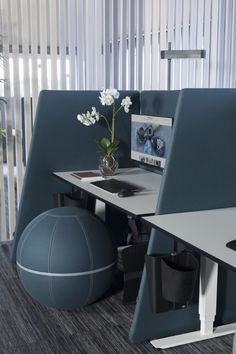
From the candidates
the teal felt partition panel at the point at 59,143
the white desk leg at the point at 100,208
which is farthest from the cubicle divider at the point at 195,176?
the white desk leg at the point at 100,208

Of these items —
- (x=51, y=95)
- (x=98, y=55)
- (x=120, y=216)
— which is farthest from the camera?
(x=98, y=55)

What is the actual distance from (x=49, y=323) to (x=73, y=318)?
0.47 ft

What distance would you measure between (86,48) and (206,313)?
8.41 ft

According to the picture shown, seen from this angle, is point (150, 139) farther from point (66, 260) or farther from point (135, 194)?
point (66, 260)

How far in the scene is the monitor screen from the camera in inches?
126

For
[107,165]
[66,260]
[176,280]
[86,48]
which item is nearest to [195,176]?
[176,280]

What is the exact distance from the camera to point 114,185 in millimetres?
2994

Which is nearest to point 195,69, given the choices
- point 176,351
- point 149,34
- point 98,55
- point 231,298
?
point 149,34

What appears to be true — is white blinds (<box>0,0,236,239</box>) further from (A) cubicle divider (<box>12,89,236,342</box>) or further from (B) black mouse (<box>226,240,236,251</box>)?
(B) black mouse (<box>226,240,236,251</box>)

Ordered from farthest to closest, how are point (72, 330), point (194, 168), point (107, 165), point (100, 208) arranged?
point (100, 208)
point (107, 165)
point (72, 330)
point (194, 168)

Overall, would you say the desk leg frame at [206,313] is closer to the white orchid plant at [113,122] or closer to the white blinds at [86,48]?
the white orchid plant at [113,122]

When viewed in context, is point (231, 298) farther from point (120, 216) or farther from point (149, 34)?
point (149, 34)

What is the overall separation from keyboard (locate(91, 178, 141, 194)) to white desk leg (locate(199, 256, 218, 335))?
623 mm

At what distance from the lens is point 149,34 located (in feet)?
15.0
